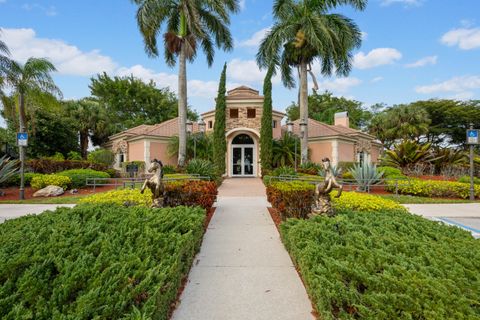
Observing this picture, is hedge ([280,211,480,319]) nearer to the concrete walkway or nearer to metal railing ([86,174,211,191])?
the concrete walkway

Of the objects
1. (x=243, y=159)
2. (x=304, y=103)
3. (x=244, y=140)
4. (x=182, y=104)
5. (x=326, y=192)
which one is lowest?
(x=326, y=192)

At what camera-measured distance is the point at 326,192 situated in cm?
532

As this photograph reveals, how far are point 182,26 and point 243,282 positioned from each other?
18.4 meters

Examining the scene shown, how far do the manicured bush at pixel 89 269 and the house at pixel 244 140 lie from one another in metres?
Result: 18.2

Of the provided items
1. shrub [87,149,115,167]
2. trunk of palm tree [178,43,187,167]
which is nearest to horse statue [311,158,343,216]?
trunk of palm tree [178,43,187,167]

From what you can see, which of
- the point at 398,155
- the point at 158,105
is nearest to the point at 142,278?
the point at 398,155

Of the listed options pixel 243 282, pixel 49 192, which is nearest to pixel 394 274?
pixel 243 282

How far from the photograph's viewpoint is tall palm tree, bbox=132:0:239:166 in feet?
57.9

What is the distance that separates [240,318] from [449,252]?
2246 mm

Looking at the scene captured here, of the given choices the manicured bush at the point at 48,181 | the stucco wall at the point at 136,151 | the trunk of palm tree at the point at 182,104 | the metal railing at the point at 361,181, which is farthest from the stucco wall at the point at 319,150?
the manicured bush at the point at 48,181

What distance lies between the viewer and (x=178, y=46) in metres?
18.8

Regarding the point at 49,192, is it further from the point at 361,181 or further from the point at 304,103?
the point at 304,103

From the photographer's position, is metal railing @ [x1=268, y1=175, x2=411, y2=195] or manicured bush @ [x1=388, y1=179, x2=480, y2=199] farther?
metal railing @ [x1=268, y1=175, x2=411, y2=195]

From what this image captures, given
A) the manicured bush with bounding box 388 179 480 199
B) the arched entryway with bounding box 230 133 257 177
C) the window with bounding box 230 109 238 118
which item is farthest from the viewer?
A: the arched entryway with bounding box 230 133 257 177
